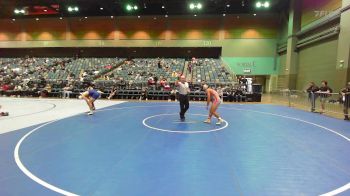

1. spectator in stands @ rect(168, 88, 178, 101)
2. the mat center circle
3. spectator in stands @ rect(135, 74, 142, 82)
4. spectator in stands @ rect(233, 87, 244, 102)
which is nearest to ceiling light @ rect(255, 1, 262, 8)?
spectator in stands @ rect(233, 87, 244, 102)

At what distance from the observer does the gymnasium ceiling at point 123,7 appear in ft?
91.4

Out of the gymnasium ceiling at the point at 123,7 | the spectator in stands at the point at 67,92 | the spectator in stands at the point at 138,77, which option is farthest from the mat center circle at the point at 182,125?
the gymnasium ceiling at the point at 123,7

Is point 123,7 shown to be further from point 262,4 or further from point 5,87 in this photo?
point 262,4

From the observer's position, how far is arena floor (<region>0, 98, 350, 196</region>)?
378cm

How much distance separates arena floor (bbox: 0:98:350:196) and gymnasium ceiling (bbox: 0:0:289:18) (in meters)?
22.5

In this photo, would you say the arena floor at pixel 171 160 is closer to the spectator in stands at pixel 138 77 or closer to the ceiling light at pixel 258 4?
the spectator in stands at pixel 138 77

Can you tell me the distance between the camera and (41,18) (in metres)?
34.4

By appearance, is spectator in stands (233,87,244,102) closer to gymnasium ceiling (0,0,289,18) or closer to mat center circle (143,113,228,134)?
mat center circle (143,113,228,134)

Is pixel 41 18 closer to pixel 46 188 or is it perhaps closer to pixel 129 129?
pixel 129 129

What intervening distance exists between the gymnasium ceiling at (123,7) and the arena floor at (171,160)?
22.5 m

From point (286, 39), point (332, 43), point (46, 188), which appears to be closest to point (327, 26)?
point (332, 43)

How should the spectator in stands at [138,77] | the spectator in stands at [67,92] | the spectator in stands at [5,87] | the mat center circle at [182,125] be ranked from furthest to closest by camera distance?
the spectator in stands at [138,77] < the spectator in stands at [5,87] < the spectator in stands at [67,92] < the mat center circle at [182,125]

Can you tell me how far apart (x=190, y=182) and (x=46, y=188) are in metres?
2.08

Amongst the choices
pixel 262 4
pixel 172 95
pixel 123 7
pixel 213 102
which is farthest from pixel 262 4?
pixel 213 102
